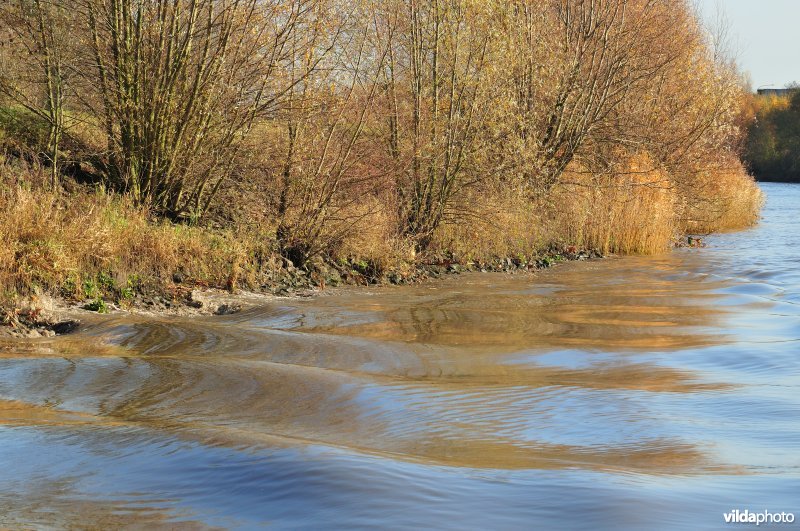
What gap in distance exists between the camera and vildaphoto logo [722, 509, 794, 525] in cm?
465

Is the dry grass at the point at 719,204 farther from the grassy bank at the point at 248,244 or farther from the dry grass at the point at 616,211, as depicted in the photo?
the dry grass at the point at 616,211

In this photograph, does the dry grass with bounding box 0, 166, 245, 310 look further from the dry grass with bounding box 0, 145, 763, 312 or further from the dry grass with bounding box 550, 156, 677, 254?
the dry grass with bounding box 550, 156, 677, 254

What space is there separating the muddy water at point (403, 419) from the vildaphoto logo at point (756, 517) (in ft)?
0.26

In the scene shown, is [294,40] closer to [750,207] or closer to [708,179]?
[708,179]

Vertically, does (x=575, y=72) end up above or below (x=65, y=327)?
above

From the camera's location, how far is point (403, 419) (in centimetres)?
677

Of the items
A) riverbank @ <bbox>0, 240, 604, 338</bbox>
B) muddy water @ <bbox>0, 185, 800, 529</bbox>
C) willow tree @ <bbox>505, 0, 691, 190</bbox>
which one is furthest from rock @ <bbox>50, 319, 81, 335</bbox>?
willow tree @ <bbox>505, 0, 691, 190</bbox>

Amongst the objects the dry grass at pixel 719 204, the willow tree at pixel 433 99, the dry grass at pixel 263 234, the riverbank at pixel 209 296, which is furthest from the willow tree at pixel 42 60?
the dry grass at pixel 719 204

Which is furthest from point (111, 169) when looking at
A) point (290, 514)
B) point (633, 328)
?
point (290, 514)

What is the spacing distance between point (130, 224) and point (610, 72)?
1293 cm

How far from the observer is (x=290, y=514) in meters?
4.65

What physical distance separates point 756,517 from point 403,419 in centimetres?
276

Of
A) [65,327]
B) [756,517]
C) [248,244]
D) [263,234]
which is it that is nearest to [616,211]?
[263,234]

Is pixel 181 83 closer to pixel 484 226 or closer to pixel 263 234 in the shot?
pixel 263 234
